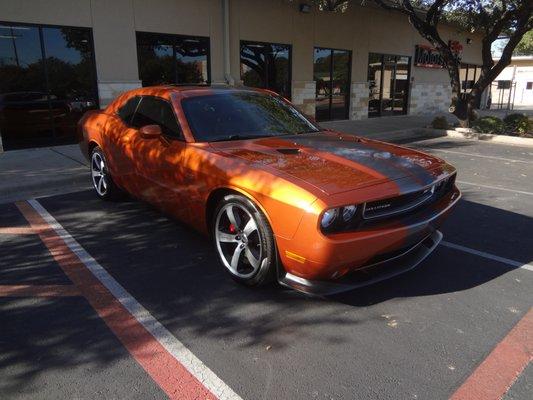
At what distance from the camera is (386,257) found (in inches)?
128

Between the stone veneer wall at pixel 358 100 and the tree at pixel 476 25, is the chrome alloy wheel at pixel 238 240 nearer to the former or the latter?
the tree at pixel 476 25

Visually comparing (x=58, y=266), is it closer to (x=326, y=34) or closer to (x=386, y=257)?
(x=386, y=257)

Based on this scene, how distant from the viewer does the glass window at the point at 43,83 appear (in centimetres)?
943

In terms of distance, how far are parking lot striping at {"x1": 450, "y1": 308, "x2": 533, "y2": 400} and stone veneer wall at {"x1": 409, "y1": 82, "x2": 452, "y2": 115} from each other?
18880mm

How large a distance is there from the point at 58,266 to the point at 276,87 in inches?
461

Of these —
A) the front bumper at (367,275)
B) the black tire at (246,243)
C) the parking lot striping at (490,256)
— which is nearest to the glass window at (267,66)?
the parking lot striping at (490,256)

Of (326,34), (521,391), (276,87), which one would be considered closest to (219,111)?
(521,391)

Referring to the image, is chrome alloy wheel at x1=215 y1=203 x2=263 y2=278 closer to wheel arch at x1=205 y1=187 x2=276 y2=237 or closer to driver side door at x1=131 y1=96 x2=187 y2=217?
wheel arch at x1=205 y1=187 x2=276 y2=237

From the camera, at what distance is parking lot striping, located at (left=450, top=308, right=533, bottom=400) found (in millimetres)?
2416

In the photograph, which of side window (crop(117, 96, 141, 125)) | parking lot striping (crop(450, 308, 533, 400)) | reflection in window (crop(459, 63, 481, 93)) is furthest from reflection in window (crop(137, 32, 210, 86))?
reflection in window (crop(459, 63, 481, 93))

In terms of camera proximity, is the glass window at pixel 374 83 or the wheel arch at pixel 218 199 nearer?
the wheel arch at pixel 218 199

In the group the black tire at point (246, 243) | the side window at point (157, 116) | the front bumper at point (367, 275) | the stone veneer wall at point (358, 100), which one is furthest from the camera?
the stone veneer wall at point (358, 100)

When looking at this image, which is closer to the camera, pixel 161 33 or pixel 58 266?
pixel 58 266

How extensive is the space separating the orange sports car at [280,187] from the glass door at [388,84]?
565 inches
